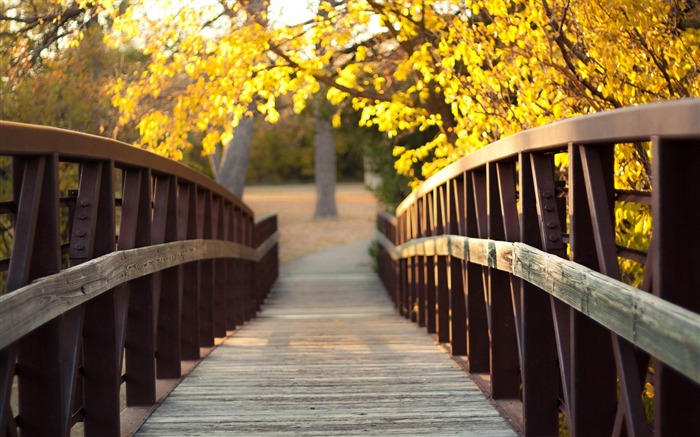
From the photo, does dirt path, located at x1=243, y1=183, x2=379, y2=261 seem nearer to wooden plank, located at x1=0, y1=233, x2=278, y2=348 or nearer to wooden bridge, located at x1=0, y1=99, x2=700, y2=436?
wooden bridge, located at x1=0, y1=99, x2=700, y2=436

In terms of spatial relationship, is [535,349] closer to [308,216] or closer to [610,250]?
[610,250]

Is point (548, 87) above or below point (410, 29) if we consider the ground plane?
below

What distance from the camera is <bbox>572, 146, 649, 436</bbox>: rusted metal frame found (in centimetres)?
337

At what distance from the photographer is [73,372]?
13.3ft

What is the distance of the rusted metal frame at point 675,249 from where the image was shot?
3004 millimetres

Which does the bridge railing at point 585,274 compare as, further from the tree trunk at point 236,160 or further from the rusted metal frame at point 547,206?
the tree trunk at point 236,160

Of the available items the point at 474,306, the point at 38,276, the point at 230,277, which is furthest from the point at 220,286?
the point at 38,276

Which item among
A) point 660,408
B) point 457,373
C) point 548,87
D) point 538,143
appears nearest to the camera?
point 660,408

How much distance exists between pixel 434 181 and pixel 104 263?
3661 millimetres

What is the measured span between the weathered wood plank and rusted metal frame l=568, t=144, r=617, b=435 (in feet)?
0.39

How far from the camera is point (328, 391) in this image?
5707 millimetres

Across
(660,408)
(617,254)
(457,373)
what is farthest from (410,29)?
(660,408)

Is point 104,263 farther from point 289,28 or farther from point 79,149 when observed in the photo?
point 289,28

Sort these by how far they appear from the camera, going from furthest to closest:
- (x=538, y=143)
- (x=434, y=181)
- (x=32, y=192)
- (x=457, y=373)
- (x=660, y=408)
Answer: (x=434, y=181)
(x=457, y=373)
(x=538, y=143)
(x=32, y=192)
(x=660, y=408)
